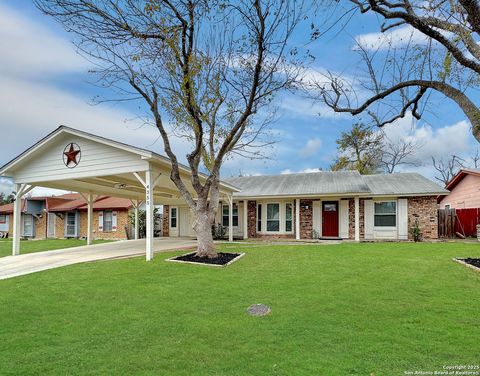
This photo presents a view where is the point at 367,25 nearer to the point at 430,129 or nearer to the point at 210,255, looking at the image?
the point at 430,129

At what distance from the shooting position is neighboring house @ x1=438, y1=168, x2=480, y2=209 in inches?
778

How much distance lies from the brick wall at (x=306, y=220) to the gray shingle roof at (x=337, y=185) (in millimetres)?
993

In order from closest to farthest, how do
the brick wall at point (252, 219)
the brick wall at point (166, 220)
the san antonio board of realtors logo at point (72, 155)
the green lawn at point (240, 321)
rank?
1. the green lawn at point (240, 321)
2. the san antonio board of realtors logo at point (72, 155)
3. the brick wall at point (252, 219)
4. the brick wall at point (166, 220)

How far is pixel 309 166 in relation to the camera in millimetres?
34438

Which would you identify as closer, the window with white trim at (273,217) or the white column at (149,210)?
the white column at (149,210)

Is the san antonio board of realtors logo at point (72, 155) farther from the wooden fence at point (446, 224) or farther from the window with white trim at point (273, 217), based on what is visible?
the wooden fence at point (446, 224)

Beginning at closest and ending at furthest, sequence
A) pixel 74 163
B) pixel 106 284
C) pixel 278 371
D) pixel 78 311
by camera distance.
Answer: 1. pixel 278 371
2. pixel 78 311
3. pixel 106 284
4. pixel 74 163

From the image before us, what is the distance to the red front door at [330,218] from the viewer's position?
62.5ft

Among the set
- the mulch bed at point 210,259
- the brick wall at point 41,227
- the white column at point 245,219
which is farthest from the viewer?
the brick wall at point 41,227

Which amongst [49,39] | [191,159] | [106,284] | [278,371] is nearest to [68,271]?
[106,284]

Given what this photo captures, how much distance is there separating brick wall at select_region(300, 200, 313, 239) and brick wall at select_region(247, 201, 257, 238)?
2.86 m

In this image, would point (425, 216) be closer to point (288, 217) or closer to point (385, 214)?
point (385, 214)

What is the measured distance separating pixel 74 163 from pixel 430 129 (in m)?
11.6

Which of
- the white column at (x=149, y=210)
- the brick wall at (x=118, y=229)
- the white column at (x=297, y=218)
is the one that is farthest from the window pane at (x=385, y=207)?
the brick wall at (x=118, y=229)
